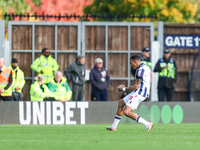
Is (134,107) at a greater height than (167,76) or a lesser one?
lesser

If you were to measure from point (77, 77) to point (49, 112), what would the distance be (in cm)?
217

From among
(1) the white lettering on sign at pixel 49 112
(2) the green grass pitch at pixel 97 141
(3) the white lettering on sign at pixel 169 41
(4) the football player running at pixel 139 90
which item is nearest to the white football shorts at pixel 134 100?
(4) the football player running at pixel 139 90

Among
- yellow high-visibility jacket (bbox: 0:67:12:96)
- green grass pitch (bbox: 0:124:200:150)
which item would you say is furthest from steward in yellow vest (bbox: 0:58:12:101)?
green grass pitch (bbox: 0:124:200:150)

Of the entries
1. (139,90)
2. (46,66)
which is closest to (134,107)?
(139,90)

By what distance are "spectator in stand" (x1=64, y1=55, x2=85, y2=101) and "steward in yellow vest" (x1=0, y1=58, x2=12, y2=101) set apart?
2.15m

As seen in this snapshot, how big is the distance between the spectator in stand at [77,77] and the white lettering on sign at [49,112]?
1741 mm

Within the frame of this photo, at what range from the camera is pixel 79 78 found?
597 inches

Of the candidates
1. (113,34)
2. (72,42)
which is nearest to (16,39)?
(72,42)

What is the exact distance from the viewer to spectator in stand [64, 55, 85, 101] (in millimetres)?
15125

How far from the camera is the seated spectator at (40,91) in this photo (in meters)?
14.0

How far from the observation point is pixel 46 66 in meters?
15.3

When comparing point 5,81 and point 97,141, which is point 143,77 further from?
point 5,81

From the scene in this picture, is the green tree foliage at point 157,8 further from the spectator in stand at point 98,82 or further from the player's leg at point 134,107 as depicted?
the player's leg at point 134,107

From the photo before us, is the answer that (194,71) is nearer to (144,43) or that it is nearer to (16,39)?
(144,43)
